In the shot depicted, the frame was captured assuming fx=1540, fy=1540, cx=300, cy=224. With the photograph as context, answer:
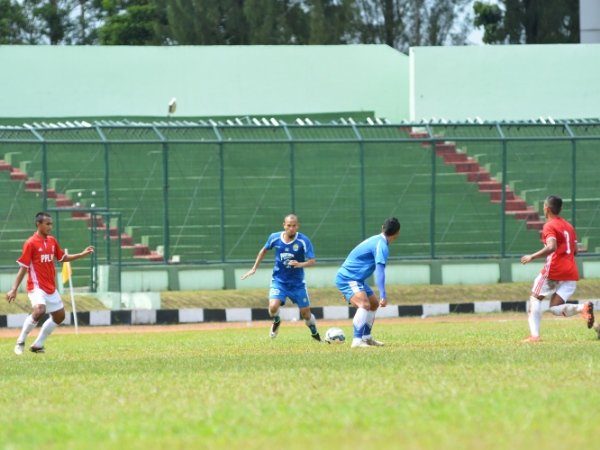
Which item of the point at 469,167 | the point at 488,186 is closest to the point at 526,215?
the point at 488,186

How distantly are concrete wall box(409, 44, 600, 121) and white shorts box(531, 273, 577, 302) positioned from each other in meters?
23.7

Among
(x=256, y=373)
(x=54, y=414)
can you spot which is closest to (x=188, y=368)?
(x=256, y=373)

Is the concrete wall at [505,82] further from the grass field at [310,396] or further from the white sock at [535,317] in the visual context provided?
the white sock at [535,317]

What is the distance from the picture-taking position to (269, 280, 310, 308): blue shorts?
21172 mm

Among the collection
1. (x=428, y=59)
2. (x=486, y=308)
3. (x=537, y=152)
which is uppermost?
(x=428, y=59)

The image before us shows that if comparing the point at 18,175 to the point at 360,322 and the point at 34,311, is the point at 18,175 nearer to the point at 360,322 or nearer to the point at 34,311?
the point at 34,311

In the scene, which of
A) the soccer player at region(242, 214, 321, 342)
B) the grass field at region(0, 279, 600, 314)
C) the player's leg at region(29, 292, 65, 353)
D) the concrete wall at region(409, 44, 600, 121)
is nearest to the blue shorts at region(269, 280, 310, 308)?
the soccer player at region(242, 214, 321, 342)

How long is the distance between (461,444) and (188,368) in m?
6.73

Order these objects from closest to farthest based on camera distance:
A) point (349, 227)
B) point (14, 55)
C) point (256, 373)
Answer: point (256, 373)
point (349, 227)
point (14, 55)

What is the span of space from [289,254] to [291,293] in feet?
2.01

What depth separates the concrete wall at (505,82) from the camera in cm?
4225

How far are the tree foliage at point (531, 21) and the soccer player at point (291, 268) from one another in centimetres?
3979

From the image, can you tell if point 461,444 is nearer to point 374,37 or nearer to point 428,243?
point 428,243

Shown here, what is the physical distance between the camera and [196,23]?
59875mm
